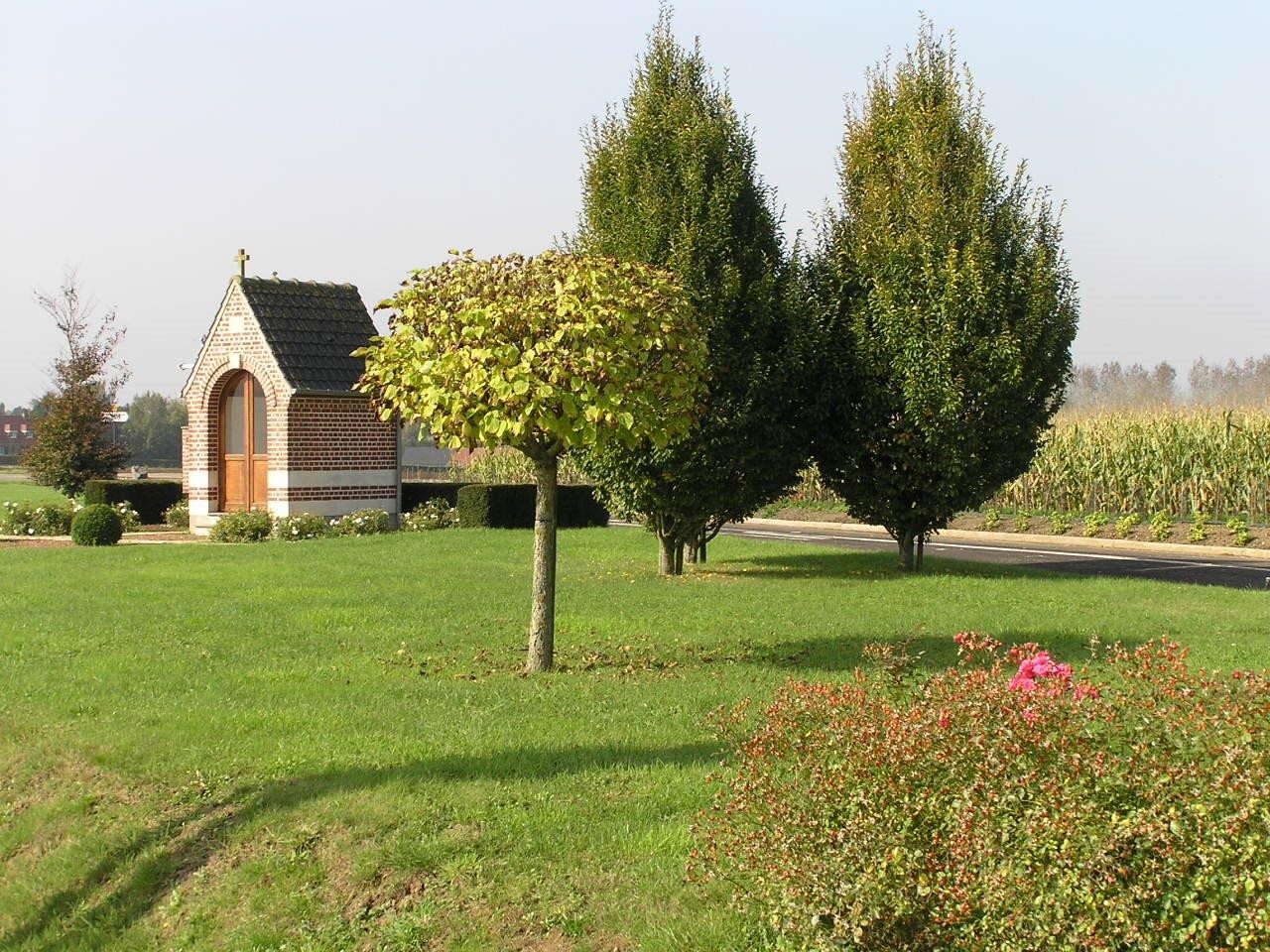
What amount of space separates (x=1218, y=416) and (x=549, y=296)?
24.8 metres

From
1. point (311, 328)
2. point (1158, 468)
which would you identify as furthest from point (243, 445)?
point (1158, 468)

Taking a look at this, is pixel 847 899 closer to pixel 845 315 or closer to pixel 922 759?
pixel 922 759

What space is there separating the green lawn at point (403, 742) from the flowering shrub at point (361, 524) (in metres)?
9.12

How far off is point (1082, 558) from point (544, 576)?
15145 millimetres

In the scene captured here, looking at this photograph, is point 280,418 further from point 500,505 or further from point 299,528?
point 500,505

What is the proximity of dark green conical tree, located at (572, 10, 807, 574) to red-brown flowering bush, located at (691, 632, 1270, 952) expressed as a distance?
9820 mm

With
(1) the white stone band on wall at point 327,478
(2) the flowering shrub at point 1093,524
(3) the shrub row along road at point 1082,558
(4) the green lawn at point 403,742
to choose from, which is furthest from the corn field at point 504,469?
(4) the green lawn at point 403,742

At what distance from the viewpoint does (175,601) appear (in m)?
13.8

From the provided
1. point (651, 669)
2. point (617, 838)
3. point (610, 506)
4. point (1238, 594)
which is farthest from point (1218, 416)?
point (617, 838)

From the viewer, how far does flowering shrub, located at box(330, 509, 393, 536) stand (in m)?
24.4

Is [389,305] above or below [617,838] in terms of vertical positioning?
above

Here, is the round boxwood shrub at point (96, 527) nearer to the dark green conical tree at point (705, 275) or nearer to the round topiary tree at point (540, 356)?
the dark green conical tree at point (705, 275)

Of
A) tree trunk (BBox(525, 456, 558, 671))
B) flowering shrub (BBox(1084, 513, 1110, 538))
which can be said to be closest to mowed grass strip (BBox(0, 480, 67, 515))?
flowering shrub (BBox(1084, 513, 1110, 538))

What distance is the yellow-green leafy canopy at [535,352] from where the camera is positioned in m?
9.02
